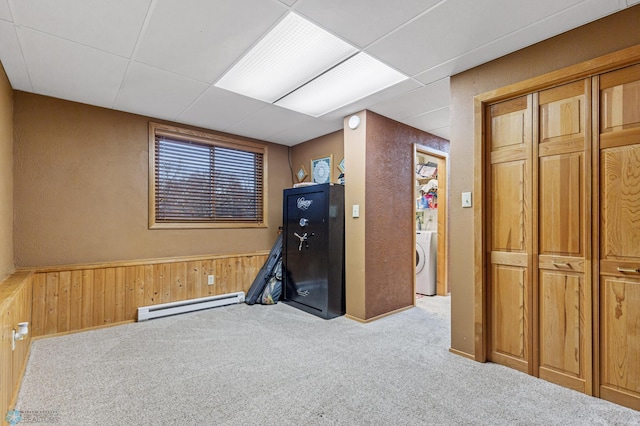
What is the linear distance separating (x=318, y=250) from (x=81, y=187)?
8.44ft

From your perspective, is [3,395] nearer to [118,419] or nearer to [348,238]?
[118,419]

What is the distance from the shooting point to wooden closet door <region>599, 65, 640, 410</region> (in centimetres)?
177

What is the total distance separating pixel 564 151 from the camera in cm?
204

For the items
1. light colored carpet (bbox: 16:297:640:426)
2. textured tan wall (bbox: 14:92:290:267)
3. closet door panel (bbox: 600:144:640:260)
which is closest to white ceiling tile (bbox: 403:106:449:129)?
closet door panel (bbox: 600:144:640:260)

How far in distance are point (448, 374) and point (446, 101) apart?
2.43 metres

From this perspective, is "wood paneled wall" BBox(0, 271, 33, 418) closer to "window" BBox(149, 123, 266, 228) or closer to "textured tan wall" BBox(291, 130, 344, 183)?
"window" BBox(149, 123, 266, 228)

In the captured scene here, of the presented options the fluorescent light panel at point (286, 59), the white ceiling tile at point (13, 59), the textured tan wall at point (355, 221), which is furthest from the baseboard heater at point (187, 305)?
the fluorescent light panel at point (286, 59)

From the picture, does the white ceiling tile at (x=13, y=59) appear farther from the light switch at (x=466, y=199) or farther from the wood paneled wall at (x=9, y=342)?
the light switch at (x=466, y=199)

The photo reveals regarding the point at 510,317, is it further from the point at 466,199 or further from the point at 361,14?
the point at 361,14

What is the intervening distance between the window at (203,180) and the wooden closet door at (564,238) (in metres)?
3.40

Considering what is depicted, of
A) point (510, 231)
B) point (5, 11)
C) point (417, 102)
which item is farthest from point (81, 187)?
point (510, 231)

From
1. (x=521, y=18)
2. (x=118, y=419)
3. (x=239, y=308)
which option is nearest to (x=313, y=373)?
(x=118, y=419)

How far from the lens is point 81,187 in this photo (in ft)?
10.3

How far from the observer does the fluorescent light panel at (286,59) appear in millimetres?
2000
